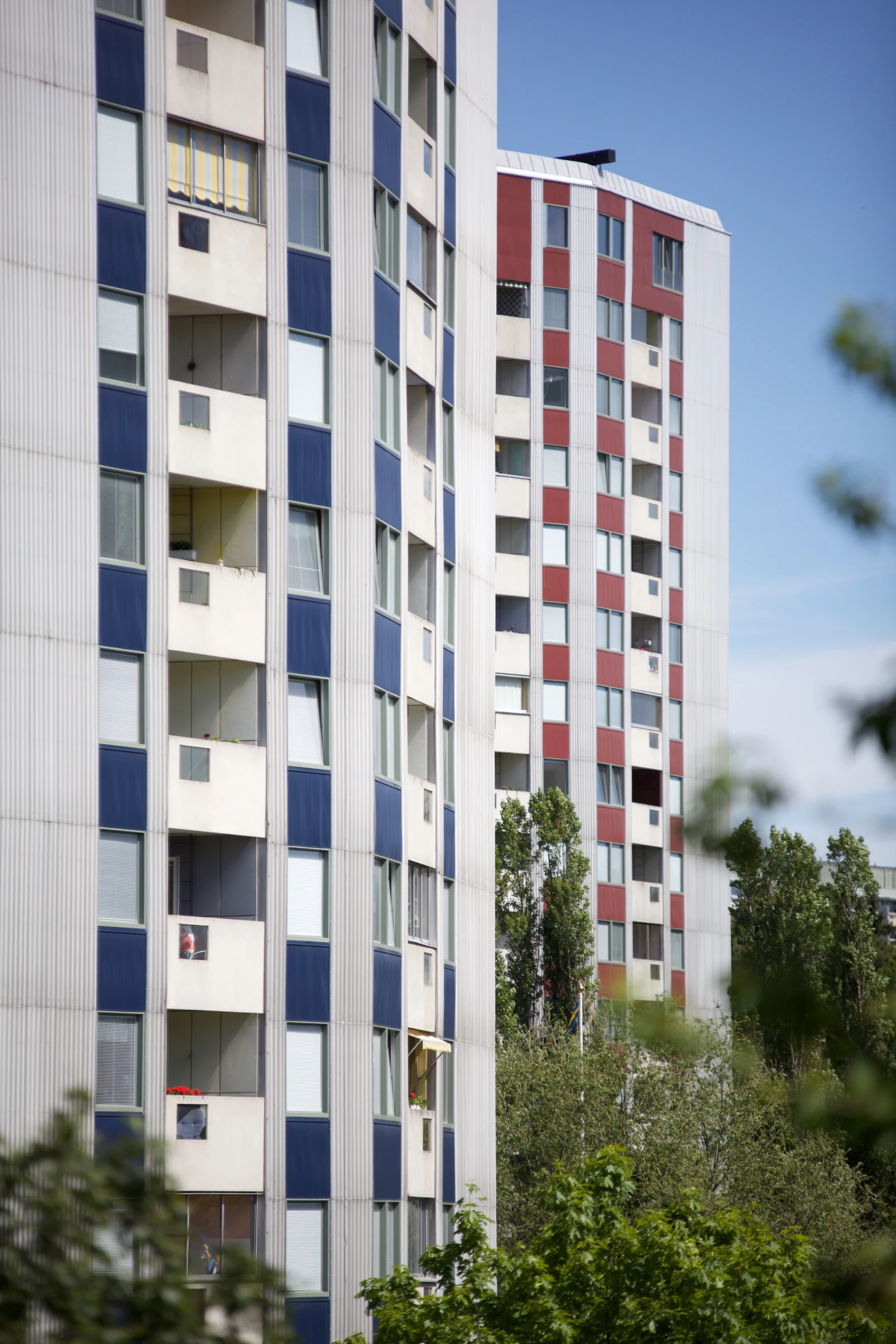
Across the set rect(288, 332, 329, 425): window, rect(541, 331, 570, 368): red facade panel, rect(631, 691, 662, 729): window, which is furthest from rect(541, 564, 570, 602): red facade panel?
rect(288, 332, 329, 425): window

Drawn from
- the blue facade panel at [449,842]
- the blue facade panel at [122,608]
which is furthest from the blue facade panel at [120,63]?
the blue facade panel at [449,842]

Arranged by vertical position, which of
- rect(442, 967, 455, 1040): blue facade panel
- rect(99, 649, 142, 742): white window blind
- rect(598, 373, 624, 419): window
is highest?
rect(598, 373, 624, 419): window

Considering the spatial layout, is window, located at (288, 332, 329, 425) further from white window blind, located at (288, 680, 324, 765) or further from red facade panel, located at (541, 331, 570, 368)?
red facade panel, located at (541, 331, 570, 368)

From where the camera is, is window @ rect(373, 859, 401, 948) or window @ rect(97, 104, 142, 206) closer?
window @ rect(97, 104, 142, 206)

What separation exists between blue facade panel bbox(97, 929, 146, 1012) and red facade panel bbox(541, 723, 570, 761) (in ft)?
110

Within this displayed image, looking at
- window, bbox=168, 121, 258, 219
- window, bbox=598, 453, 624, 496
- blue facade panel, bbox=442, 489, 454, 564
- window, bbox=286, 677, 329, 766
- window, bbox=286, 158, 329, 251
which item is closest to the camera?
window, bbox=168, 121, 258, 219

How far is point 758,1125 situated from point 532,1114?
6.19 metres

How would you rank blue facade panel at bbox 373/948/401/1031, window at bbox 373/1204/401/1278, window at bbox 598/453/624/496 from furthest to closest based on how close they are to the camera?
1. window at bbox 598/453/624/496
2. blue facade panel at bbox 373/948/401/1031
3. window at bbox 373/1204/401/1278

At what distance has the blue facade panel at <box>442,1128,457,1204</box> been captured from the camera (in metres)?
35.8

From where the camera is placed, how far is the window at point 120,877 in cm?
2983

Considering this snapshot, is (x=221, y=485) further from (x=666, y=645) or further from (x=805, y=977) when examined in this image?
(x=666, y=645)

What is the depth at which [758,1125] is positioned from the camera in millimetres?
50438

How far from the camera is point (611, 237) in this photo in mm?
65500

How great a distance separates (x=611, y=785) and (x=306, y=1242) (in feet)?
111
